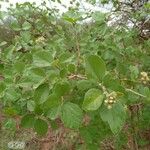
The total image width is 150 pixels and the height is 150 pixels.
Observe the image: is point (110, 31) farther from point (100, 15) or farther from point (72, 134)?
point (72, 134)

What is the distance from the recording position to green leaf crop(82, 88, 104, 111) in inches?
46.7

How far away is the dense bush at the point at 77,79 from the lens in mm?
1261

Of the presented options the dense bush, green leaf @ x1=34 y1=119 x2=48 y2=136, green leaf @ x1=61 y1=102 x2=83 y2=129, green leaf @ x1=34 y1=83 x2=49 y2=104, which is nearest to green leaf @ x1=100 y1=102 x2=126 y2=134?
the dense bush

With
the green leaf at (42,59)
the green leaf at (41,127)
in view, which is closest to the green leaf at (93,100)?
the green leaf at (42,59)

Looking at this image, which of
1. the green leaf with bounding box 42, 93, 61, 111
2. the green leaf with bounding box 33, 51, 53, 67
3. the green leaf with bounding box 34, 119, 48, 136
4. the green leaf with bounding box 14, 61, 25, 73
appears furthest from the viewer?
the green leaf with bounding box 14, 61, 25, 73

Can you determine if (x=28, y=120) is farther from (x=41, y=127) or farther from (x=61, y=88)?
→ (x=61, y=88)

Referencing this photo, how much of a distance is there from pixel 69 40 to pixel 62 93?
1.48 m

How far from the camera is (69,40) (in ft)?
9.14

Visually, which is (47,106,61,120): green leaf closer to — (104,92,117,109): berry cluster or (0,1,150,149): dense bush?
(0,1,150,149): dense bush

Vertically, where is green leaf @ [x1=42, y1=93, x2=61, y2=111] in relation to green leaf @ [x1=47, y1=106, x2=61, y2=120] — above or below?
above

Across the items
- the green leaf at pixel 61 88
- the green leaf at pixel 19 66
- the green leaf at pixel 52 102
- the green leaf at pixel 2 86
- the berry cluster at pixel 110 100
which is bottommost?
the green leaf at pixel 2 86

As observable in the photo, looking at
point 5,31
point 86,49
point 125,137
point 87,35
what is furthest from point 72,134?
point 5,31

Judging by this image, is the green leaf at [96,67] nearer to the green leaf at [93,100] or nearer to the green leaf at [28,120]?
the green leaf at [93,100]

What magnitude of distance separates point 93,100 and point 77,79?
26cm
